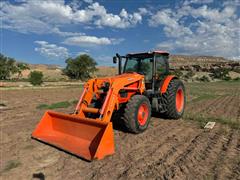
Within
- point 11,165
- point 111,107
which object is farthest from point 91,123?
point 11,165

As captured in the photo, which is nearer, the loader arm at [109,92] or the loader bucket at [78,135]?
the loader bucket at [78,135]

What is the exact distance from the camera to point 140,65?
7.46 meters

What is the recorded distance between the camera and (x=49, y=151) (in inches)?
197

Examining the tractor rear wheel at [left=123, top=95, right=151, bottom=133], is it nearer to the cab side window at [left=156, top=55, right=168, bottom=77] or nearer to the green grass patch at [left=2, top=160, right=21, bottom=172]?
the cab side window at [left=156, top=55, right=168, bottom=77]

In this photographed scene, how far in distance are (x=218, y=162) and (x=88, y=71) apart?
1975 inches

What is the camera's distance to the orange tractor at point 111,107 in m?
4.88

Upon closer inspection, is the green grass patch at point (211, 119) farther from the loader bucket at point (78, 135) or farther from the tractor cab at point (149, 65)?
the loader bucket at point (78, 135)

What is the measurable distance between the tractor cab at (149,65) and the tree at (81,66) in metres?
45.3

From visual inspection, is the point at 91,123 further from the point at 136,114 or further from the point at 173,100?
the point at 173,100

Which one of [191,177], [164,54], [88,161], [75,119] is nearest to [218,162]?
[191,177]

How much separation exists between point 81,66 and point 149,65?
152 ft

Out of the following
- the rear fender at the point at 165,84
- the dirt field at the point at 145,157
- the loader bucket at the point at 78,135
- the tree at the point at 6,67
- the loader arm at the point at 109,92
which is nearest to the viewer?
the dirt field at the point at 145,157

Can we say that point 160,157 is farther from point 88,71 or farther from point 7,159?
point 88,71

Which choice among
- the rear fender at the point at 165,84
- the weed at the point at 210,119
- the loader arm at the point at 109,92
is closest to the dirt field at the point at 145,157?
the weed at the point at 210,119
